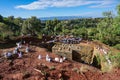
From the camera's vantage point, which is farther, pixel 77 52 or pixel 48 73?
pixel 77 52

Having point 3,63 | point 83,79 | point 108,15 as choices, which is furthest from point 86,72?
point 108,15

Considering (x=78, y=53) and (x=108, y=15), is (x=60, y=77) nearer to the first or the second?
(x=78, y=53)

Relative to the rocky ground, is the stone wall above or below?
below

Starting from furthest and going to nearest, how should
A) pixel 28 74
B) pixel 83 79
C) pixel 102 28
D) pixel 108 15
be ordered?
pixel 102 28 → pixel 108 15 → pixel 28 74 → pixel 83 79

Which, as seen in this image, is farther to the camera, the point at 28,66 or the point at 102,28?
the point at 102,28

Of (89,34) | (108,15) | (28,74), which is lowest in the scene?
(89,34)

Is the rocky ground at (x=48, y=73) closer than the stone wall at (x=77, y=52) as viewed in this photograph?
Yes

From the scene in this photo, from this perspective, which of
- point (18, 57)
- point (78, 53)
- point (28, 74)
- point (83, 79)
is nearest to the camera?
point (83, 79)

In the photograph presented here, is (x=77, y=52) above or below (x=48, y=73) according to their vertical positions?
below

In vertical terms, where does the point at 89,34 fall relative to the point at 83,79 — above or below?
below

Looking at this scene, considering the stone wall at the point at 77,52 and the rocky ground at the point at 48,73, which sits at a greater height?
the rocky ground at the point at 48,73

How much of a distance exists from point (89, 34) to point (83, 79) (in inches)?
1176

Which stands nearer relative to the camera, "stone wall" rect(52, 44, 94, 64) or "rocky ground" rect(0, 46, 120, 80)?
"rocky ground" rect(0, 46, 120, 80)

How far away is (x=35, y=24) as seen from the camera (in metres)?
37.9
